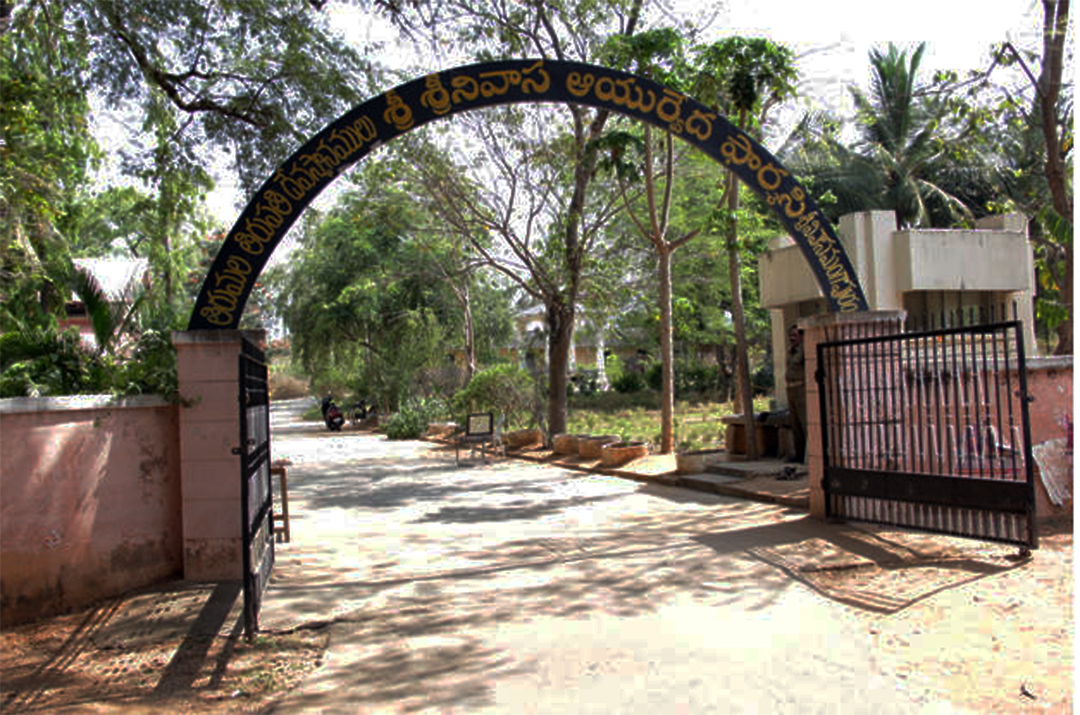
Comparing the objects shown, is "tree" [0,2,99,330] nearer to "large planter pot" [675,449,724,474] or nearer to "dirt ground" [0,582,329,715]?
"dirt ground" [0,582,329,715]

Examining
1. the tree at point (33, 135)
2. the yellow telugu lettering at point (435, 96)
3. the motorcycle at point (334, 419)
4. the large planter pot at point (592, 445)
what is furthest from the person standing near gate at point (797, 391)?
the motorcycle at point (334, 419)

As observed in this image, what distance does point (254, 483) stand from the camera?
645 centimetres

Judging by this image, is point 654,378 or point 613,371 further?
point 654,378

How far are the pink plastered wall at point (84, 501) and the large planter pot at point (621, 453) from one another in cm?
902

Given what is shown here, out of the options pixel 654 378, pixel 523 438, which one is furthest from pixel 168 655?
pixel 654 378

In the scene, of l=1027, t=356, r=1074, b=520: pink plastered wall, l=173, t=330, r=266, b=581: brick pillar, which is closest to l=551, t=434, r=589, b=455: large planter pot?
l=1027, t=356, r=1074, b=520: pink plastered wall

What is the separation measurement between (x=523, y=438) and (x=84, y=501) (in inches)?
534

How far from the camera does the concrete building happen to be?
13633 millimetres

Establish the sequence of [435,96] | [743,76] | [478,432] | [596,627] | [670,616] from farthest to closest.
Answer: [478,432] < [743,76] < [435,96] < [670,616] < [596,627]

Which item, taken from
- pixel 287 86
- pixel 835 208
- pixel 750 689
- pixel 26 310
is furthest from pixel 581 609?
pixel 835 208

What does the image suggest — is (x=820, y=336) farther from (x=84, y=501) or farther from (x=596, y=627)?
(x=84, y=501)

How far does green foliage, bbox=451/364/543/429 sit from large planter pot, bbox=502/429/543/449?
1.33 metres

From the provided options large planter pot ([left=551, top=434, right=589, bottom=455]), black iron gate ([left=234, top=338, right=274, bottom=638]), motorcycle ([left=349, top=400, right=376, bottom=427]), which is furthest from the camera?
motorcycle ([left=349, top=400, right=376, bottom=427])

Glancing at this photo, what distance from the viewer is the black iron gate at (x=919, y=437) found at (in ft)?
23.9
